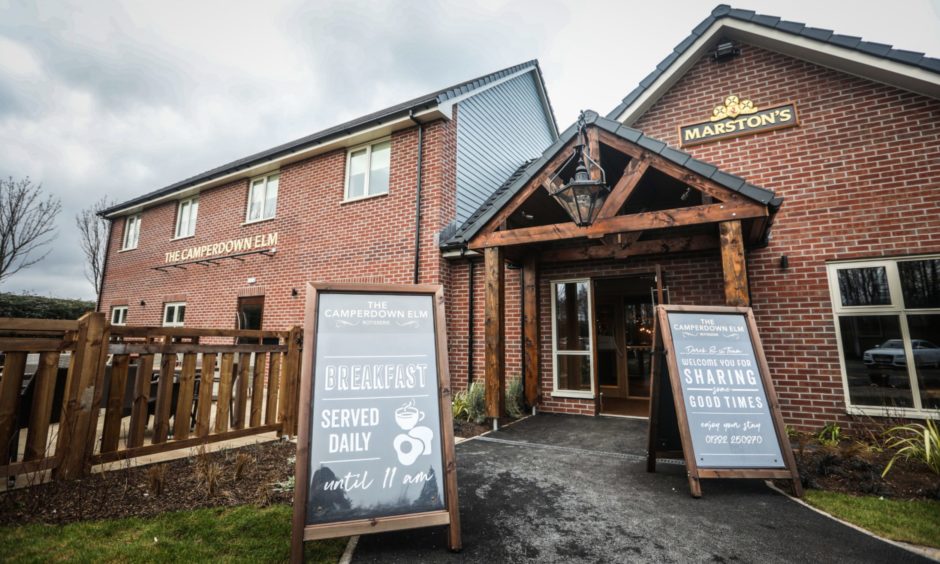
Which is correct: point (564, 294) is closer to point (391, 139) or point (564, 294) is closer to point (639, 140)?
point (639, 140)

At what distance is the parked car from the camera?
4.61 metres

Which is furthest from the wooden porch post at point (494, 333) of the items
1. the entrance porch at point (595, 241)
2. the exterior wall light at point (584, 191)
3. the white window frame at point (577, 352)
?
the white window frame at point (577, 352)

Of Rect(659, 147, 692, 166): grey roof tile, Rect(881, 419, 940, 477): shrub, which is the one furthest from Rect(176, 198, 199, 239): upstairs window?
Rect(881, 419, 940, 477): shrub

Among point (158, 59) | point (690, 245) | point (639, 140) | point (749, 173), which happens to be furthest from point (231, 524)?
point (158, 59)

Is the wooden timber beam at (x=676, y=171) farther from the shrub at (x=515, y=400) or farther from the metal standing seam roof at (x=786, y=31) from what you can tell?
the shrub at (x=515, y=400)

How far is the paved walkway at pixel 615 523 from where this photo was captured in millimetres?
2234

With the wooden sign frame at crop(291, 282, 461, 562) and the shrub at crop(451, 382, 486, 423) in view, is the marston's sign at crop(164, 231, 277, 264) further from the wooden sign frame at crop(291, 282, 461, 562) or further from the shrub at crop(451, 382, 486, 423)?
the wooden sign frame at crop(291, 282, 461, 562)

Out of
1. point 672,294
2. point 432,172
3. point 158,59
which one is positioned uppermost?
point 158,59

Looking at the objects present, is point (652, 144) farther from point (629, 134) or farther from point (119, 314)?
point (119, 314)

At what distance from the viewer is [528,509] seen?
2.85 metres

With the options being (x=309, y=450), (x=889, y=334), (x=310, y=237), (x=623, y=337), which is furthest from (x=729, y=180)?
(x=310, y=237)

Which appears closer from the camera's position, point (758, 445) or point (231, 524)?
point (231, 524)

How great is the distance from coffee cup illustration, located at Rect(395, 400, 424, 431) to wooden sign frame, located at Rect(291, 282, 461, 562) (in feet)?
0.50

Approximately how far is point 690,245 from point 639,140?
1700 mm
